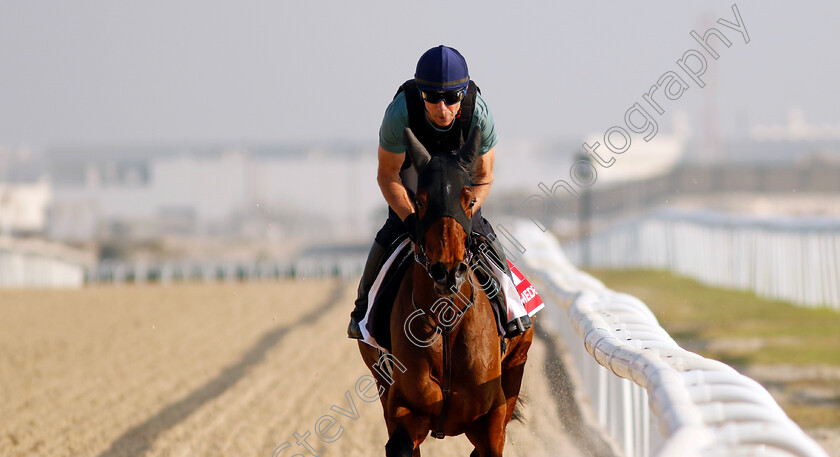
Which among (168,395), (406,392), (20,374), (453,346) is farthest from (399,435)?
(20,374)

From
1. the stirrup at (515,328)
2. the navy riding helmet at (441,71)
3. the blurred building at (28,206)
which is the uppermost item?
the navy riding helmet at (441,71)

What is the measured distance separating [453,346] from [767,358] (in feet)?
27.0

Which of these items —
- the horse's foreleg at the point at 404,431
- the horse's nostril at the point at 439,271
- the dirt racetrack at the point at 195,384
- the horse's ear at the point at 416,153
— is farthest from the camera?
the dirt racetrack at the point at 195,384

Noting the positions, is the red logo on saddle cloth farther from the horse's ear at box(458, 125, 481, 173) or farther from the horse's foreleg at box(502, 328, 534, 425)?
the horse's ear at box(458, 125, 481, 173)

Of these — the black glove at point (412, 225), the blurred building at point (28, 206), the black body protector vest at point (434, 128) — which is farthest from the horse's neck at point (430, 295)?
the blurred building at point (28, 206)

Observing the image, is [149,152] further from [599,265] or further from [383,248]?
[383,248]

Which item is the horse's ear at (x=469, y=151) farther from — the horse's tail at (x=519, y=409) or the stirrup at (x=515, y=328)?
Result: the horse's tail at (x=519, y=409)

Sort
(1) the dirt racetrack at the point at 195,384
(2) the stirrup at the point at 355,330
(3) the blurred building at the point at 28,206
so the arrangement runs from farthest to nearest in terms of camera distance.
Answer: (3) the blurred building at the point at 28,206 < (1) the dirt racetrack at the point at 195,384 < (2) the stirrup at the point at 355,330

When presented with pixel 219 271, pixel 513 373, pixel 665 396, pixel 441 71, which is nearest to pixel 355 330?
pixel 513 373

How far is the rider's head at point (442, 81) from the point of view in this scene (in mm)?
4426

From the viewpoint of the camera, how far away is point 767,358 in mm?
11578

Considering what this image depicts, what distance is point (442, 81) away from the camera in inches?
174

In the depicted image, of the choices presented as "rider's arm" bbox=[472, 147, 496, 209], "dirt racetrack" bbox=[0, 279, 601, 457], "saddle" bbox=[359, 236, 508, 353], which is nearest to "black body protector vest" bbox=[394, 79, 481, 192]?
"rider's arm" bbox=[472, 147, 496, 209]

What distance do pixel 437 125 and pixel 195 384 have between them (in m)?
6.67
